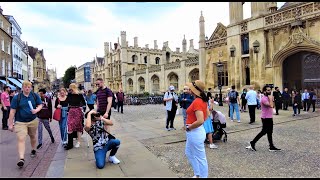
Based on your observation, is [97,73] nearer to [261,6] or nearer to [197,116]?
[261,6]

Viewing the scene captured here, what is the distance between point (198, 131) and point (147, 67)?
4146 centimetres

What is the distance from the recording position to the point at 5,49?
1238 inches

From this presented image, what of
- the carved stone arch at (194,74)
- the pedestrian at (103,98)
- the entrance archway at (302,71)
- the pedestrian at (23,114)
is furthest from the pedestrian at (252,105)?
the carved stone arch at (194,74)

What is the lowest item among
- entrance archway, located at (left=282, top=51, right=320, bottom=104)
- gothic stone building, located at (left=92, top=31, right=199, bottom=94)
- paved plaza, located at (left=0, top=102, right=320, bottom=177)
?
paved plaza, located at (left=0, top=102, right=320, bottom=177)

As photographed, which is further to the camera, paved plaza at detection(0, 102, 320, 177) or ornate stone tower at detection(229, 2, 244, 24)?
ornate stone tower at detection(229, 2, 244, 24)

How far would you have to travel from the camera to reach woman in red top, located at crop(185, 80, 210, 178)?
3.91 m

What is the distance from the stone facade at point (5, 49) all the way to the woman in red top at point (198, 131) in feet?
99.3

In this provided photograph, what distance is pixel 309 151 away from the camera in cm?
603

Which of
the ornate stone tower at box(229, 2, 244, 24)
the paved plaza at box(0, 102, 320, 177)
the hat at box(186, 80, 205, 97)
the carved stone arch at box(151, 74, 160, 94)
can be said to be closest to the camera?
the hat at box(186, 80, 205, 97)

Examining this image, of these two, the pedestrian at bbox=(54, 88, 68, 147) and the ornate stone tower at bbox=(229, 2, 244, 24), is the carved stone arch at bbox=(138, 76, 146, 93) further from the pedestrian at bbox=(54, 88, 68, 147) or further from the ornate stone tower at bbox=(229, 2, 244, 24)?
the pedestrian at bbox=(54, 88, 68, 147)

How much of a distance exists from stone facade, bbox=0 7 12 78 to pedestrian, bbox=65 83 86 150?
26.3m

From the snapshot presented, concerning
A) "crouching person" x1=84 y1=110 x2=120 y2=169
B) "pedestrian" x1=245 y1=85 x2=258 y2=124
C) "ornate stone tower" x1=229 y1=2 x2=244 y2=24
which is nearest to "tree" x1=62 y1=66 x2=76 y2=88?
"ornate stone tower" x1=229 y1=2 x2=244 y2=24

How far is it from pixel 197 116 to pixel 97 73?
3319 inches

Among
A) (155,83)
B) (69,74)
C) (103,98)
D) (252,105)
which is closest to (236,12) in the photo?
(252,105)
